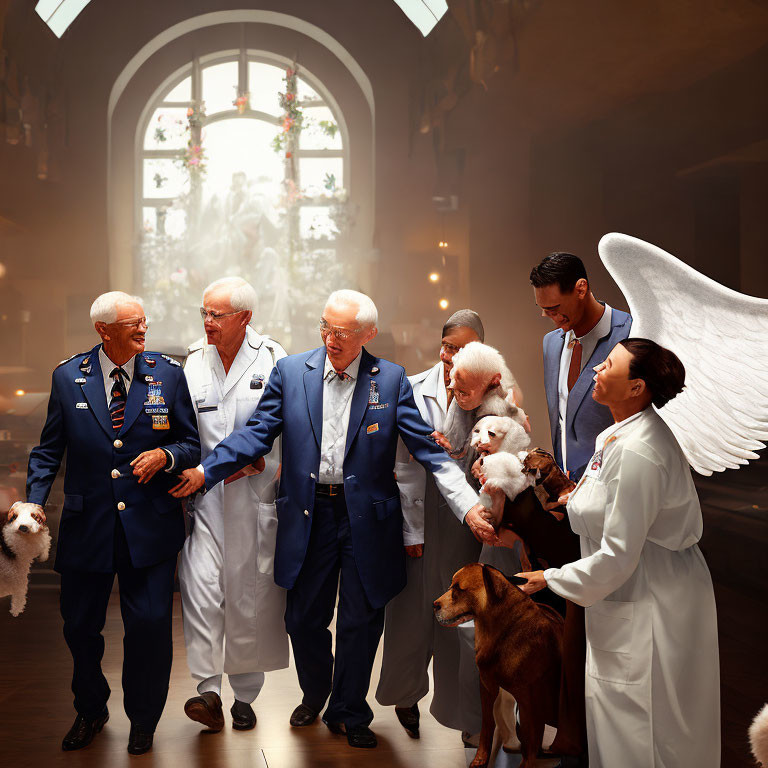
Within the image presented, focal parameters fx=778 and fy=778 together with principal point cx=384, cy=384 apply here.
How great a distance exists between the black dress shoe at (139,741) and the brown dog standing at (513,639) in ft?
4.73

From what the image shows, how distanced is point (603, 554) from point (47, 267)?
5.44 m

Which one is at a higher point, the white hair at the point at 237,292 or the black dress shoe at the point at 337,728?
the white hair at the point at 237,292

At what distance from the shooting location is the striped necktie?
321 centimetres

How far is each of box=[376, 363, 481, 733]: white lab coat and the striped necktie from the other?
Answer: 1.19 meters

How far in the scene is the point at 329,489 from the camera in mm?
3328

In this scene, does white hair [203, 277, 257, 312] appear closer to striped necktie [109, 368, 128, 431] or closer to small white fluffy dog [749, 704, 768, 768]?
striped necktie [109, 368, 128, 431]

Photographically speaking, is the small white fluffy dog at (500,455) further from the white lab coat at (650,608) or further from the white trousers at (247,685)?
the white trousers at (247,685)

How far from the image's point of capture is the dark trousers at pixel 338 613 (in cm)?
332

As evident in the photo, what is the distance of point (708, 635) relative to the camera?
2350 mm

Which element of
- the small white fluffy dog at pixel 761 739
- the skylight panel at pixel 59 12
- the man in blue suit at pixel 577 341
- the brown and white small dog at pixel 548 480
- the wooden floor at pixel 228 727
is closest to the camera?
the small white fluffy dog at pixel 761 739

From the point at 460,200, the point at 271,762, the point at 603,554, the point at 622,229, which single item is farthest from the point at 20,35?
the point at 603,554

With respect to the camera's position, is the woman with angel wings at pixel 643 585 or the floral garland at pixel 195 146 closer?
the woman with angel wings at pixel 643 585

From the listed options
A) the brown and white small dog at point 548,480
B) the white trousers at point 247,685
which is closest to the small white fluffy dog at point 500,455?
the brown and white small dog at point 548,480

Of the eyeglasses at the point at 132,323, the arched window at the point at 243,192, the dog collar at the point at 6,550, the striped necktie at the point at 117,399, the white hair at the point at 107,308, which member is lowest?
the dog collar at the point at 6,550
